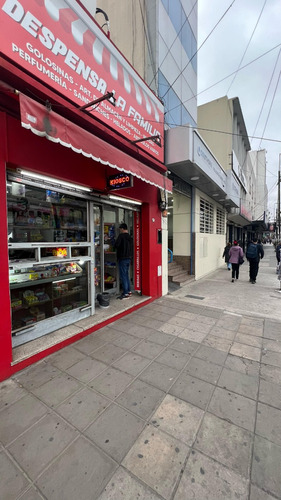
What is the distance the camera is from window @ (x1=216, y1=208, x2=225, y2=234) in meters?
12.4

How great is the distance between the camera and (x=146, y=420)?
1980 millimetres

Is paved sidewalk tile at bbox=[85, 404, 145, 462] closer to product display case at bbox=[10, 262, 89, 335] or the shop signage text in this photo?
product display case at bbox=[10, 262, 89, 335]

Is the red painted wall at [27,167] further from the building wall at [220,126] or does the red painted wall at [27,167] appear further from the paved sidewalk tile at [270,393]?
the building wall at [220,126]

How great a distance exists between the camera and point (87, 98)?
3.35 m

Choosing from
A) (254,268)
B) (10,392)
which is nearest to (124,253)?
(10,392)

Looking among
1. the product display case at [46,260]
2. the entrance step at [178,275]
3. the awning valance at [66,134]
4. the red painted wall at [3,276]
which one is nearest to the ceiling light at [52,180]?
the product display case at [46,260]

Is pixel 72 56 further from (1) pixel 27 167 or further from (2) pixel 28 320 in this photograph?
(2) pixel 28 320

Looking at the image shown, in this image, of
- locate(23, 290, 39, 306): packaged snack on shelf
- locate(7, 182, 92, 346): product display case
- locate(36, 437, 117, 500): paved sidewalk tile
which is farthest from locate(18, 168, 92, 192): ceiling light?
locate(36, 437, 117, 500): paved sidewalk tile

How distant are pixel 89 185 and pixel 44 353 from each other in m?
2.88

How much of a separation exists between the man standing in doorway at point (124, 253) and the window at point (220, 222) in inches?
345

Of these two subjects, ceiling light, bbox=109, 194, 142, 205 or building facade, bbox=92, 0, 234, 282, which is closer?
ceiling light, bbox=109, 194, 142, 205

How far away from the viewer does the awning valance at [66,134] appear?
2.11m

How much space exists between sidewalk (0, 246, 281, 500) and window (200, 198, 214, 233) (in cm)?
658

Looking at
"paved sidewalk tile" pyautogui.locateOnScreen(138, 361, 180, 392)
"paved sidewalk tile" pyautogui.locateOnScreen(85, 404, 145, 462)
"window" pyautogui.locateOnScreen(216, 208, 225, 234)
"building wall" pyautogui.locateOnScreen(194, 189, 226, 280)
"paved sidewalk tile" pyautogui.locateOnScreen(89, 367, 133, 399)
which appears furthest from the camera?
"window" pyautogui.locateOnScreen(216, 208, 225, 234)
